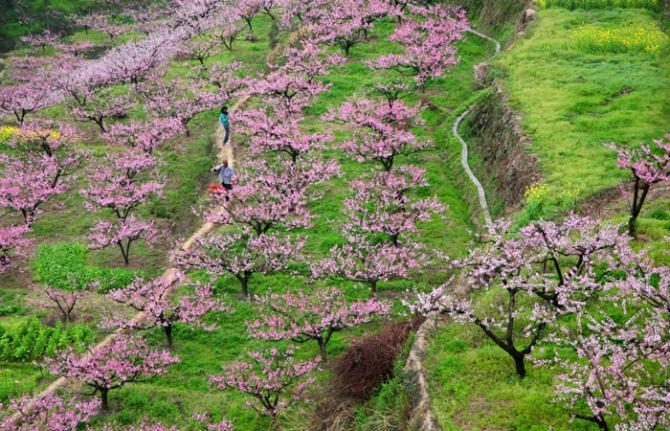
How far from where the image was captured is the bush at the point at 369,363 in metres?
15.9

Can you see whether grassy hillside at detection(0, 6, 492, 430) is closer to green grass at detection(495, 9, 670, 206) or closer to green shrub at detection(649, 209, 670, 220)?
green grass at detection(495, 9, 670, 206)

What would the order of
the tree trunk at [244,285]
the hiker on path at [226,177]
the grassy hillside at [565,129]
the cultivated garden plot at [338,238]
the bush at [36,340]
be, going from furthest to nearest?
the hiker on path at [226,177] → the tree trunk at [244,285] → the bush at [36,340] → the cultivated garden plot at [338,238] → the grassy hillside at [565,129]

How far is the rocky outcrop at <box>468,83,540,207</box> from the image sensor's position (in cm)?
2411

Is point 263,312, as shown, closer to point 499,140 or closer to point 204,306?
point 204,306

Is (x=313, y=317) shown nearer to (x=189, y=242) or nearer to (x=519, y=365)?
(x=519, y=365)

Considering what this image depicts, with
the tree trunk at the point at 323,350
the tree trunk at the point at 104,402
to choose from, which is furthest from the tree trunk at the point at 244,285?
the tree trunk at the point at 104,402

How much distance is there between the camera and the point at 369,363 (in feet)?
53.8

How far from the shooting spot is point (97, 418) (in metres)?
18.1

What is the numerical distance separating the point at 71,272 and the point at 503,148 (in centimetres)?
2178

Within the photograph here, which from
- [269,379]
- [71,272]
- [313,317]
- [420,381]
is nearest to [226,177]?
[71,272]

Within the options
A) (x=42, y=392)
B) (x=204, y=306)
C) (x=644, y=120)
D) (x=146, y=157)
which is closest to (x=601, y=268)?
(x=644, y=120)

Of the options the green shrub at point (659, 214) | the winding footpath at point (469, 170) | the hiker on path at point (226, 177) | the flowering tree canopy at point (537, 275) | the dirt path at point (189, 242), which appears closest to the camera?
the flowering tree canopy at point (537, 275)

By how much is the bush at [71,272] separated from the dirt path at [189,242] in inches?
83.6

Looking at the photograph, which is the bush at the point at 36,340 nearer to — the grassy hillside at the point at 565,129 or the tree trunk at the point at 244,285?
the tree trunk at the point at 244,285
